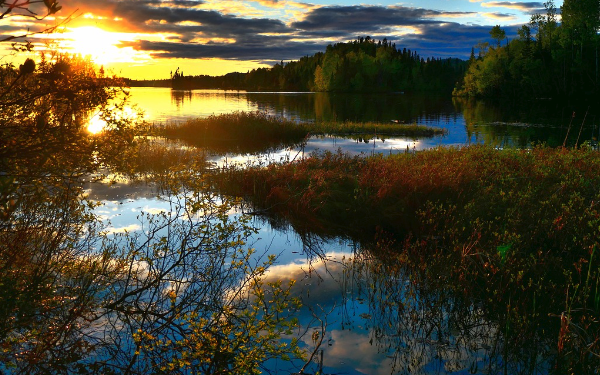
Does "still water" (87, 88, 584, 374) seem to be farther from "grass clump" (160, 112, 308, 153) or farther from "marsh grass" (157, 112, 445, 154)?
"grass clump" (160, 112, 308, 153)

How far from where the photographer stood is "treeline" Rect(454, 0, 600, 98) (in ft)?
220

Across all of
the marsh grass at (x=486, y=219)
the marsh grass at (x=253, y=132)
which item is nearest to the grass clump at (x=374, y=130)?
the marsh grass at (x=253, y=132)

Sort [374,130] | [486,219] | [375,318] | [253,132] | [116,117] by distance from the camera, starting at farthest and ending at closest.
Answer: [374,130]
[253,132]
[486,219]
[116,117]
[375,318]

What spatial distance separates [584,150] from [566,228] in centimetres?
902

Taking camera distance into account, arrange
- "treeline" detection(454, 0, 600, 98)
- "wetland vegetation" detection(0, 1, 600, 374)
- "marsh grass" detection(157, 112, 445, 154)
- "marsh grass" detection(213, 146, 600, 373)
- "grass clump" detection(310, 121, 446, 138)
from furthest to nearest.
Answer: "treeline" detection(454, 0, 600, 98), "grass clump" detection(310, 121, 446, 138), "marsh grass" detection(157, 112, 445, 154), "marsh grass" detection(213, 146, 600, 373), "wetland vegetation" detection(0, 1, 600, 374)

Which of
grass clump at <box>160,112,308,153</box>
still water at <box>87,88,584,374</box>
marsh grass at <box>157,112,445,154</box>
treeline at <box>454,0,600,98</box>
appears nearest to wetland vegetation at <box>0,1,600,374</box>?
still water at <box>87,88,584,374</box>

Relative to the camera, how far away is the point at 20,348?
489 centimetres

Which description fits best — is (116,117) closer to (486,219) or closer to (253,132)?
(486,219)

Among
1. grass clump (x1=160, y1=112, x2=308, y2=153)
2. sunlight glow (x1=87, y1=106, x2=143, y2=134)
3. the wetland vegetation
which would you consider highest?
sunlight glow (x1=87, y1=106, x2=143, y2=134)

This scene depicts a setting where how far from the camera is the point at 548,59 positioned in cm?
7500

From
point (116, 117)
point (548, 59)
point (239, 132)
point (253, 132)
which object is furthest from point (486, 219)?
point (548, 59)

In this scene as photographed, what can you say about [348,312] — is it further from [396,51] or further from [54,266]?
[396,51]

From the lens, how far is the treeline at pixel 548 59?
67000 millimetres

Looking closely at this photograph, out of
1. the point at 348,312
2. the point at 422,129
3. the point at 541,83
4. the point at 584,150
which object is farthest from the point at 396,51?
the point at 348,312
